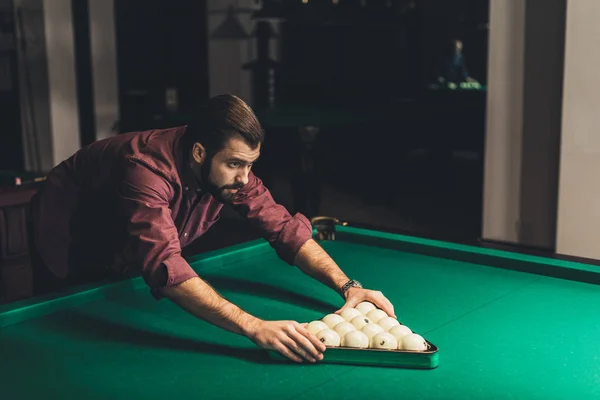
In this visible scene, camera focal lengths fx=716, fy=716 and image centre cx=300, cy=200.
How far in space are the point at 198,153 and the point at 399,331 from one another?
70cm

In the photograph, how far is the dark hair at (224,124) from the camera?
5.72ft

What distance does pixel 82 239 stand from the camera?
2242mm

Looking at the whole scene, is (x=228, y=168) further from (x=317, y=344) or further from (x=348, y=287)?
(x=317, y=344)

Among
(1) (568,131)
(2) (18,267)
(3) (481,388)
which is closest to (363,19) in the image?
(1) (568,131)

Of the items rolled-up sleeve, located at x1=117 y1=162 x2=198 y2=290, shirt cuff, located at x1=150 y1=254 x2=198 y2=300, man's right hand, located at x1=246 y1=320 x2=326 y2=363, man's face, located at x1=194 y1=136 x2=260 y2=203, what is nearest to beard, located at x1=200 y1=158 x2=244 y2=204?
man's face, located at x1=194 y1=136 x2=260 y2=203

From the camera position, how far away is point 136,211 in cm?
169

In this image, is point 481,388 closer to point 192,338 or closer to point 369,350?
point 369,350

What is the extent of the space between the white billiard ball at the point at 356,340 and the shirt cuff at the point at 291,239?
60 cm

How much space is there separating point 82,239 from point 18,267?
0.69 metres

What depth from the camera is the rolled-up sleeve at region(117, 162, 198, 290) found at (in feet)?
5.38

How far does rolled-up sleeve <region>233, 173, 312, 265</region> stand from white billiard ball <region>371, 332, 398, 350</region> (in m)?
0.64

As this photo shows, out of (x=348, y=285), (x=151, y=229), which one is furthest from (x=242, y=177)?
(x=348, y=285)

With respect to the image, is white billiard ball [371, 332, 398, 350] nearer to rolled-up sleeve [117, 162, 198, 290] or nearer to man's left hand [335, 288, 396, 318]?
man's left hand [335, 288, 396, 318]

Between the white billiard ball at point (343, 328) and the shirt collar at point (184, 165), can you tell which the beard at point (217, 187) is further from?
the white billiard ball at point (343, 328)
